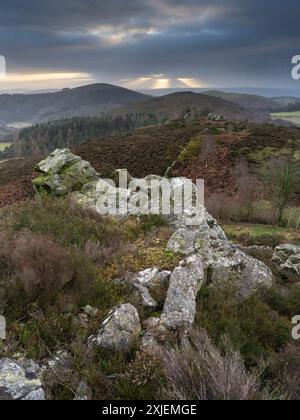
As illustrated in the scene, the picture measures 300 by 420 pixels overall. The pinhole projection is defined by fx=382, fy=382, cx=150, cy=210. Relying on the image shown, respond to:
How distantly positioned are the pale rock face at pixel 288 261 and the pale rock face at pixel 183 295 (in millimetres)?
4323

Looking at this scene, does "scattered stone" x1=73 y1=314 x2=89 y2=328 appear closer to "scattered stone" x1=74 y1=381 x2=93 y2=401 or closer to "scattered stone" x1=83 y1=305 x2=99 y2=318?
"scattered stone" x1=83 y1=305 x2=99 y2=318

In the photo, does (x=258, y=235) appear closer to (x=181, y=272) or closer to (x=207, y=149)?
(x=181, y=272)

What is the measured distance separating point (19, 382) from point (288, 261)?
9.84 metres

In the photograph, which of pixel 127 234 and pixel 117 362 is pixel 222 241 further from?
pixel 117 362

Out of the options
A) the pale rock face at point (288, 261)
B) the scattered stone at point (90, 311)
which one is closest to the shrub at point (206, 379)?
the scattered stone at point (90, 311)

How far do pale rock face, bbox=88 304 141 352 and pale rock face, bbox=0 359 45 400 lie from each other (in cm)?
95

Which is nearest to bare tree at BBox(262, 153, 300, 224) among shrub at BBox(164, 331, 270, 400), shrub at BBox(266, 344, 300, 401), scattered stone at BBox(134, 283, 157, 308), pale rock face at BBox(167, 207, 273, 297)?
pale rock face at BBox(167, 207, 273, 297)

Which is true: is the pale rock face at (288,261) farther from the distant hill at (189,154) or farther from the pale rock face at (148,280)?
the distant hill at (189,154)

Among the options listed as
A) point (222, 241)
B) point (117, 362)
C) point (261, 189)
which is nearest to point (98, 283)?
point (117, 362)

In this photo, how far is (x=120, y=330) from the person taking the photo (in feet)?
18.0

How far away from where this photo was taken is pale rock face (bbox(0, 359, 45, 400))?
420 cm

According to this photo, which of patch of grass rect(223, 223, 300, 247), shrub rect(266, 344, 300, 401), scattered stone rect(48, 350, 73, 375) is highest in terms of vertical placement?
scattered stone rect(48, 350, 73, 375)

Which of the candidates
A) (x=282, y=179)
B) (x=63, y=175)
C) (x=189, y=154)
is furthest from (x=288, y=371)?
(x=189, y=154)

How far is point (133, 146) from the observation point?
54844mm
